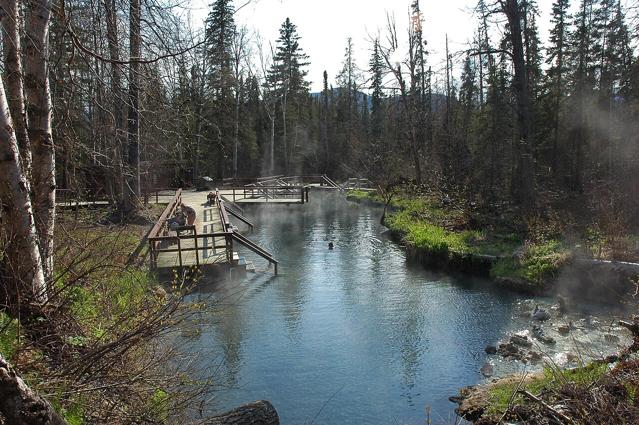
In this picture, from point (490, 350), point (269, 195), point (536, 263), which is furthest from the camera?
point (269, 195)

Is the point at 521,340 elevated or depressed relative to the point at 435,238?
depressed

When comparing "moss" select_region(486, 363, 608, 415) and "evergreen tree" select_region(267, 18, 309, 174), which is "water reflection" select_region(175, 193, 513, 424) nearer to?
"moss" select_region(486, 363, 608, 415)

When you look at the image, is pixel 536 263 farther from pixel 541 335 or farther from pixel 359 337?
pixel 359 337

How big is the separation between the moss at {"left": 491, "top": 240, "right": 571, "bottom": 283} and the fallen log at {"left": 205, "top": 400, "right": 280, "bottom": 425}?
8601 millimetres

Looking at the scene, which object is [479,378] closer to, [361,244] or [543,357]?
[543,357]

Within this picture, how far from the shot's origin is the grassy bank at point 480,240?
39.2ft

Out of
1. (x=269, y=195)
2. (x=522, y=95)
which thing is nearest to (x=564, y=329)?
(x=522, y=95)

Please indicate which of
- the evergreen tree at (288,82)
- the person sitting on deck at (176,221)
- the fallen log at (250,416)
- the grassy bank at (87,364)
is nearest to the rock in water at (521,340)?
the fallen log at (250,416)

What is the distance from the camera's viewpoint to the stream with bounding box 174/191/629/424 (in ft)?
22.3

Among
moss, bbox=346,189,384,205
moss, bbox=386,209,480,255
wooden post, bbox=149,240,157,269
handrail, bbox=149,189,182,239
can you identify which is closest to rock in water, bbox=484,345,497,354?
moss, bbox=386,209,480,255

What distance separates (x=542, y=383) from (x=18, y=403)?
19.1ft

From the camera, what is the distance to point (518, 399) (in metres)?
5.95

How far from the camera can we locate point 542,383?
6238 mm

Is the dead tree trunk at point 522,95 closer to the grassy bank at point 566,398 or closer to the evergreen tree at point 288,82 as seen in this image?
the grassy bank at point 566,398
